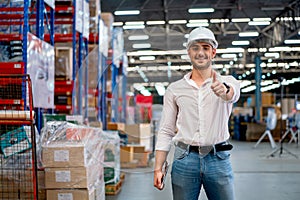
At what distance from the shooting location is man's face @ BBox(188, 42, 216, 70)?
2416 mm

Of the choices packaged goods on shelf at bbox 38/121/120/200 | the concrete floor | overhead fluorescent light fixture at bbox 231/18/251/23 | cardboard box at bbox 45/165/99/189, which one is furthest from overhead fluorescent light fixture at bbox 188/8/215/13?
cardboard box at bbox 45/165/99/189

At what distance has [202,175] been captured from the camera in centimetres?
243

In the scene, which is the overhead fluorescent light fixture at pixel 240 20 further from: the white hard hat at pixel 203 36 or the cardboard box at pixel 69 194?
the white hard hat at pixel 203 36

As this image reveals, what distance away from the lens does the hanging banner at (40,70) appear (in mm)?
5008

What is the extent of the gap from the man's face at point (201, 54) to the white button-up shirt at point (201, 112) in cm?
9

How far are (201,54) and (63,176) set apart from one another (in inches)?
91.3

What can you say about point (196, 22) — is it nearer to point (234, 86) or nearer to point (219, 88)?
point (234, 86)

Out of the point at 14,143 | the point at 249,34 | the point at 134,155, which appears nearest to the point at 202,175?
the point at 14,143

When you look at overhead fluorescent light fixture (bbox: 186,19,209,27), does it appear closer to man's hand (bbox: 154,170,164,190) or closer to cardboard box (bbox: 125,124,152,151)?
cardboard box (bbox: 125,124,152,151)

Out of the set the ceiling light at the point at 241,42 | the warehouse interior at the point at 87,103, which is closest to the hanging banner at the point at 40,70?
the warehouse interior at the point at 87,103

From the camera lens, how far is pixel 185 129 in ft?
8.14

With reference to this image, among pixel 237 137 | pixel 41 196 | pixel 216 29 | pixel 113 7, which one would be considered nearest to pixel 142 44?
pixel 41 196

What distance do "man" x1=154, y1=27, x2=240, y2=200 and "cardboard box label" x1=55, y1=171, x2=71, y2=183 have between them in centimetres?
194

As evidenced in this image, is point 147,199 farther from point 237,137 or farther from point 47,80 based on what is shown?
point 237,137
